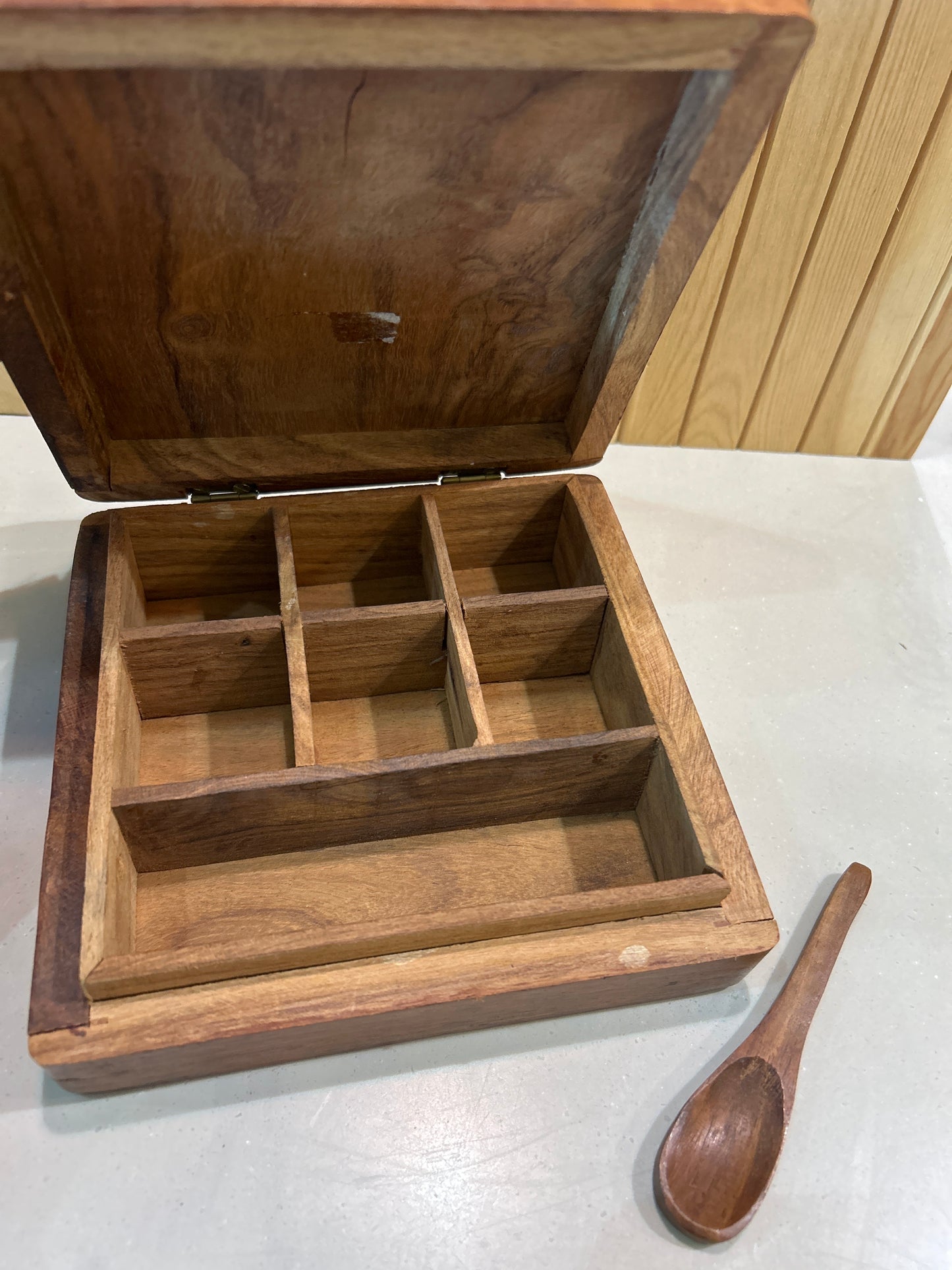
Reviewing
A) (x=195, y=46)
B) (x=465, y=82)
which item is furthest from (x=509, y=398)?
(x=195, y=46)

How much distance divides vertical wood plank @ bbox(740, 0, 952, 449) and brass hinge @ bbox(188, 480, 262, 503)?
0.76 metres

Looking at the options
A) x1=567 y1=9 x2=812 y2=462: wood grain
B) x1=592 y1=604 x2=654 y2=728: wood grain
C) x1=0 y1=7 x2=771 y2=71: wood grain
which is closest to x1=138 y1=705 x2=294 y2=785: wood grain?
x1=592 y1=604 x2=654 y2=728: wood grain

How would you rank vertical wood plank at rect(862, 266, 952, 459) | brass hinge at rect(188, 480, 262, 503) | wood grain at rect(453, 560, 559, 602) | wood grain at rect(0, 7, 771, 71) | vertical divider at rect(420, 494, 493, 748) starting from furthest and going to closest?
1. vertical wood plank at rect(862, 266, 952, 459)
2. wood grain at rect(453, 560, 559, 602)
3. brass hinge at rect(188, 480, 262, 503)
4. vertical divider at rect(420, 494, 493, 748)
5. wood grain at rect(0, 7, 771, 71)

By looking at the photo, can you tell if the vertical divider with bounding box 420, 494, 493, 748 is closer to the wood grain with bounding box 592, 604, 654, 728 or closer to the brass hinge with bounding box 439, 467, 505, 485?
the brass hinge with bounding box 439, 467, 505, 485

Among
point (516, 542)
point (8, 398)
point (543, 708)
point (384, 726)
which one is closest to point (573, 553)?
point (516, 542)

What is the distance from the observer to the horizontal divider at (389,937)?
2.15ft

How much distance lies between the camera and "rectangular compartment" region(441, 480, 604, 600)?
1.01 metres

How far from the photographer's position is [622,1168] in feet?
2.48

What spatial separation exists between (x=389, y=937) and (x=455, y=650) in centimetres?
30

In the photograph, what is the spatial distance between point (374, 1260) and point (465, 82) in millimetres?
872

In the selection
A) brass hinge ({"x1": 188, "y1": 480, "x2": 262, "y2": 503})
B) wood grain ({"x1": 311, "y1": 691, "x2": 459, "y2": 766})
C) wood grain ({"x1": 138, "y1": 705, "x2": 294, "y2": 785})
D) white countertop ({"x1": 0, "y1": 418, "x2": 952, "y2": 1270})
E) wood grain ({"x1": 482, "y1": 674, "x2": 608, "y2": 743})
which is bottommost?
white countertop ({"x1": 0, "y1": 418, "x2": 952, "y2": 1270})

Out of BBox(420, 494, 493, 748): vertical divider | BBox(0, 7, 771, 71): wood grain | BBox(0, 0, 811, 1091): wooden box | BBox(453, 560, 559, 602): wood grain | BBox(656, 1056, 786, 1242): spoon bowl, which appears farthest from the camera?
BBox(453, 560, 559, 602): wood grain

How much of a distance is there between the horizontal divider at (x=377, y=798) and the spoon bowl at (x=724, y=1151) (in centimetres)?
26

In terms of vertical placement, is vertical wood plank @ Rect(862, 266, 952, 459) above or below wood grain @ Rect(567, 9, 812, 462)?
below
